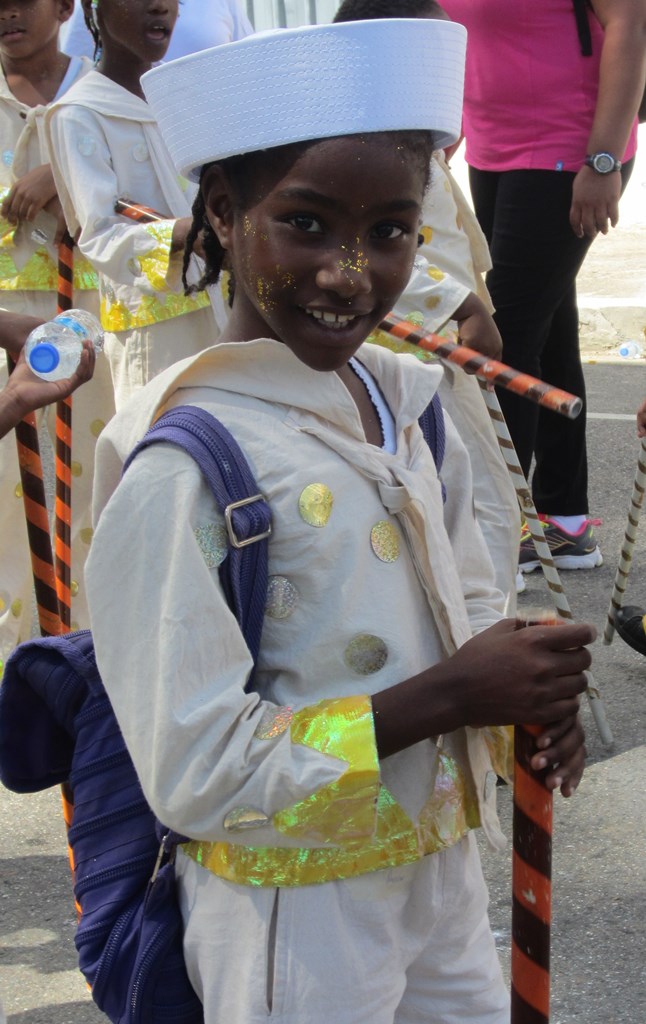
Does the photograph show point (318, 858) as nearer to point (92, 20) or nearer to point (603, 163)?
point (92, 20)

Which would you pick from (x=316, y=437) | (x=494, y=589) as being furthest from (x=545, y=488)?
(x=316, y=437)

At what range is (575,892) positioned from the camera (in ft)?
10.9

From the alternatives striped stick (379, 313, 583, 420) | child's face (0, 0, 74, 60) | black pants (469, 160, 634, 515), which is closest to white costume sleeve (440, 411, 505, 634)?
striped stick (379, 313, 583, 420)

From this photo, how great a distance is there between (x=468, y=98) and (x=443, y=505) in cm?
336

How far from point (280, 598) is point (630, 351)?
7692 millimetres

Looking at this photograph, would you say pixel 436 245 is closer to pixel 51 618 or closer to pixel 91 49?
pixel 51 618

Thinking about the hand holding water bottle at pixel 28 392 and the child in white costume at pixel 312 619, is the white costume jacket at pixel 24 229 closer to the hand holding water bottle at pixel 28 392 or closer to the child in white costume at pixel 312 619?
the hand holding water bottle at pixel 28 392

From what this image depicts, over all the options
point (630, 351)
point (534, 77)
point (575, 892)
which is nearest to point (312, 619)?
point (575, 892)

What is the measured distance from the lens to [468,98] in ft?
16.5

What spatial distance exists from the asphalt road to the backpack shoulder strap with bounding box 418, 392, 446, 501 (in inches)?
56.5

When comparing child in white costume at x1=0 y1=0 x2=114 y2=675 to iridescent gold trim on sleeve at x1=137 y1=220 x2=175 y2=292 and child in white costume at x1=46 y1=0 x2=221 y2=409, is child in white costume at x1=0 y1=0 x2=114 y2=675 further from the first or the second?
iridescent gold trim on sleeve at x1=137 y1=220 x2=175 y2=292

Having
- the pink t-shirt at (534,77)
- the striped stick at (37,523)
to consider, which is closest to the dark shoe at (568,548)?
the pink t-shirt at (534,77)

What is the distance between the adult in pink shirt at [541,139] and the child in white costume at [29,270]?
1.35 meters

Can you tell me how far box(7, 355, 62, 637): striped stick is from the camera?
116 inches
